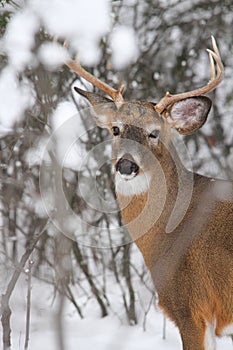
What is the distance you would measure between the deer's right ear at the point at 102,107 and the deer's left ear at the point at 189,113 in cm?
35

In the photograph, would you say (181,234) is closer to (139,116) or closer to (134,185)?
(134,185)

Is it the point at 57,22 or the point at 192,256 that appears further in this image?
the point at 57,22

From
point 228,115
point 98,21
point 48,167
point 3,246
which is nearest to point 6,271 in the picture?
point 3,246

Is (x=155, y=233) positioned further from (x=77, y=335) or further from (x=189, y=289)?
(x=77, y=335)

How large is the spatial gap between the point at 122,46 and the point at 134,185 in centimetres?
253

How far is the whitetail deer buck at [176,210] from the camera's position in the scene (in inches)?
159

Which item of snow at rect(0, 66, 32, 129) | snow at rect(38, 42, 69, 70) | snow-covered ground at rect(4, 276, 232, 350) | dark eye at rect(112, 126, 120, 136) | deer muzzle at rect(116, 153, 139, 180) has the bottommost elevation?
snow-covered ground at rect(4, 276, 232, 350)

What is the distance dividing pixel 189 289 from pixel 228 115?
138 inches

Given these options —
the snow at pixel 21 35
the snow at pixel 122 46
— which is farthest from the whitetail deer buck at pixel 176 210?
the snow at pixel 122 46

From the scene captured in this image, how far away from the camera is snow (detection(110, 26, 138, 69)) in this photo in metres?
6.45

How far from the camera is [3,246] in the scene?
601 cm

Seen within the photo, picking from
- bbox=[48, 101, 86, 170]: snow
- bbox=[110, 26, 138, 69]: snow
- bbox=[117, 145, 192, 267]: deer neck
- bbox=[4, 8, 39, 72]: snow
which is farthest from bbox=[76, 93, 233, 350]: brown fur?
bbox=[110, 26, 138, 69]: snow

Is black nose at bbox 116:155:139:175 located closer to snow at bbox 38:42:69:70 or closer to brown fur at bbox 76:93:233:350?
brown fur at bbox 76:93:233:350

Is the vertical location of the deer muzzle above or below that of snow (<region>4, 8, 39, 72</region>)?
below
